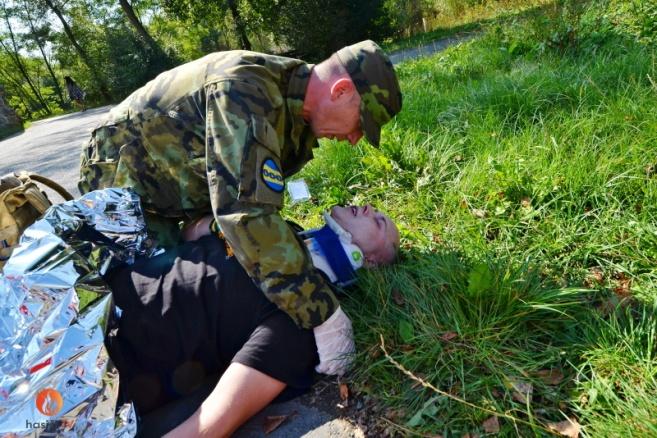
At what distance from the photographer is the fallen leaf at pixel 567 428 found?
4.09 ft

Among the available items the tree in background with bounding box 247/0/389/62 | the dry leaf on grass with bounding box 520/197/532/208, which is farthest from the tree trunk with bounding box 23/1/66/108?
the dry leaf on grass with bounding box 520/197/532/208

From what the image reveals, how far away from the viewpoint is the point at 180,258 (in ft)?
5.64

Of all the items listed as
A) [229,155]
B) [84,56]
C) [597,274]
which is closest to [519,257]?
[597,274]

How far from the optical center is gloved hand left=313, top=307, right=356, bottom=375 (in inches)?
64.4

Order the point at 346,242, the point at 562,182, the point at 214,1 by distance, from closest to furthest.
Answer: the point at 346,242
the point at 562,182
the point at 214,1

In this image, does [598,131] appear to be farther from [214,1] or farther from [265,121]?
[214,1]

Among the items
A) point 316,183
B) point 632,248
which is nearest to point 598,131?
point 632,248

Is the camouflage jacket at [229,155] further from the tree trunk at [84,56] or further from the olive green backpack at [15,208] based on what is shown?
the tree trunk at [84,56]

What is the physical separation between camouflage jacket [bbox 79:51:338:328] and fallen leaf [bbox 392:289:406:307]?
0.36 meters

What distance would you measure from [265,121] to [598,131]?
1879 millimetres

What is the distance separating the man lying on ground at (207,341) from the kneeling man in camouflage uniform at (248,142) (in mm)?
80

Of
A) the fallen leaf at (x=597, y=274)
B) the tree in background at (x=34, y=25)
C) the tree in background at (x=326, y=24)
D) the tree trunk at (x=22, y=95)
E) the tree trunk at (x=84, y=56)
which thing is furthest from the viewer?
the tree trunk at (x=22, y=95)

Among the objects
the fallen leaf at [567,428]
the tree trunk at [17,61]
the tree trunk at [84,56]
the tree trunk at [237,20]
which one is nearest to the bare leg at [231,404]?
the fallen leaf at [567,428]

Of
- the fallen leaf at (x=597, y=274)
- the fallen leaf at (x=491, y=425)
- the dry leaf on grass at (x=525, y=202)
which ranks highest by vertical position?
the dry leaf on grass at (x=525, y=202)
